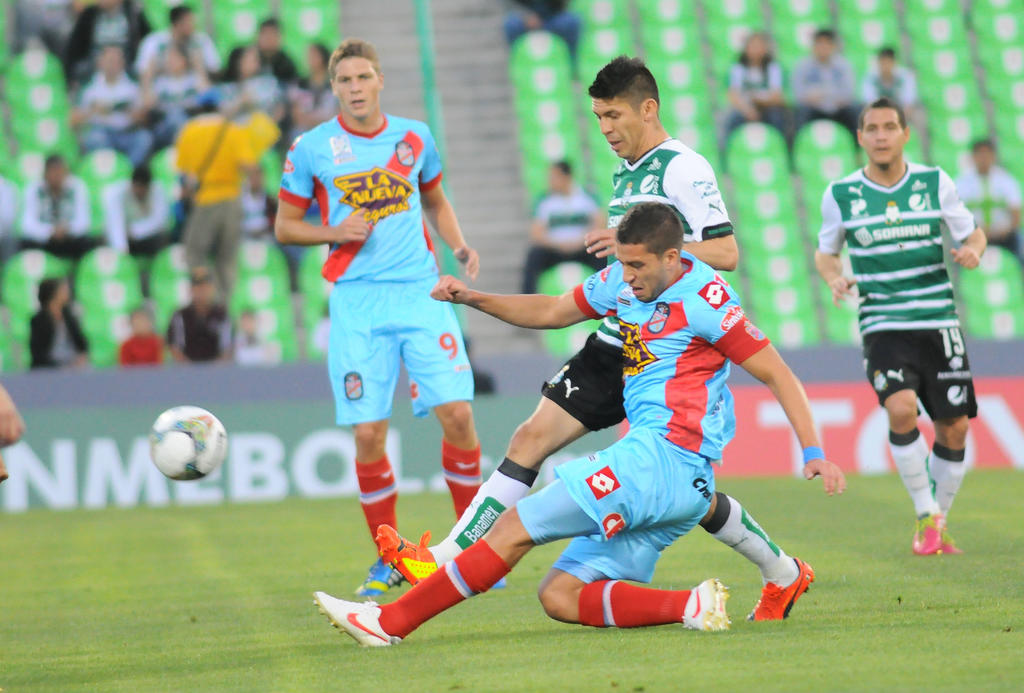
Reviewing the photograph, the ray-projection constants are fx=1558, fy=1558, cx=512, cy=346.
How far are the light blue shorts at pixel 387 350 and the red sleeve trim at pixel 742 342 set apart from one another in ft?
8.30

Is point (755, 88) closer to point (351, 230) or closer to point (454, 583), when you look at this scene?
point (351, 230)

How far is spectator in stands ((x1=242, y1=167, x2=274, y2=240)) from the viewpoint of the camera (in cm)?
1490

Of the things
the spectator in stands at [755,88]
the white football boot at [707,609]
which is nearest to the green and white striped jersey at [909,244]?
the white football boot at [707,609]

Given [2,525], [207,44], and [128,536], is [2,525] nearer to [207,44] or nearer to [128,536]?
[128,536]

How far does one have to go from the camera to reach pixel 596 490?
530 cm

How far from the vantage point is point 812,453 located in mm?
→ 5137

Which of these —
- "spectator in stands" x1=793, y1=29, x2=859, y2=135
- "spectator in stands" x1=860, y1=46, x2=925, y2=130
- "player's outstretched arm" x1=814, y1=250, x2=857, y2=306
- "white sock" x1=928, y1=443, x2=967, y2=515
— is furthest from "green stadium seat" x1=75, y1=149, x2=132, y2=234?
"white sock" x1=928, y1=443, x2=967, y2=515

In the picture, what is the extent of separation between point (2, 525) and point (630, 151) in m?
7.37

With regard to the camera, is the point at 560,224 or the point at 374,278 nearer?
the point at 374,278

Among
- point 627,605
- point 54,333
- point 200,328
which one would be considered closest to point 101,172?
point 54,333

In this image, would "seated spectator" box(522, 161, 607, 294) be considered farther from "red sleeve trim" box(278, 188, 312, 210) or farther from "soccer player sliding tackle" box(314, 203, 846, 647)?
"soccer player sliding tackle" box(314, 203, 846, 647)

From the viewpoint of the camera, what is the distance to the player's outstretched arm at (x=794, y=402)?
506 centimetres

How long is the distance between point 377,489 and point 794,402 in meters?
3.03

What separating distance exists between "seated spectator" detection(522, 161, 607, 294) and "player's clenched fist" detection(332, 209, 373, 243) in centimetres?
689
